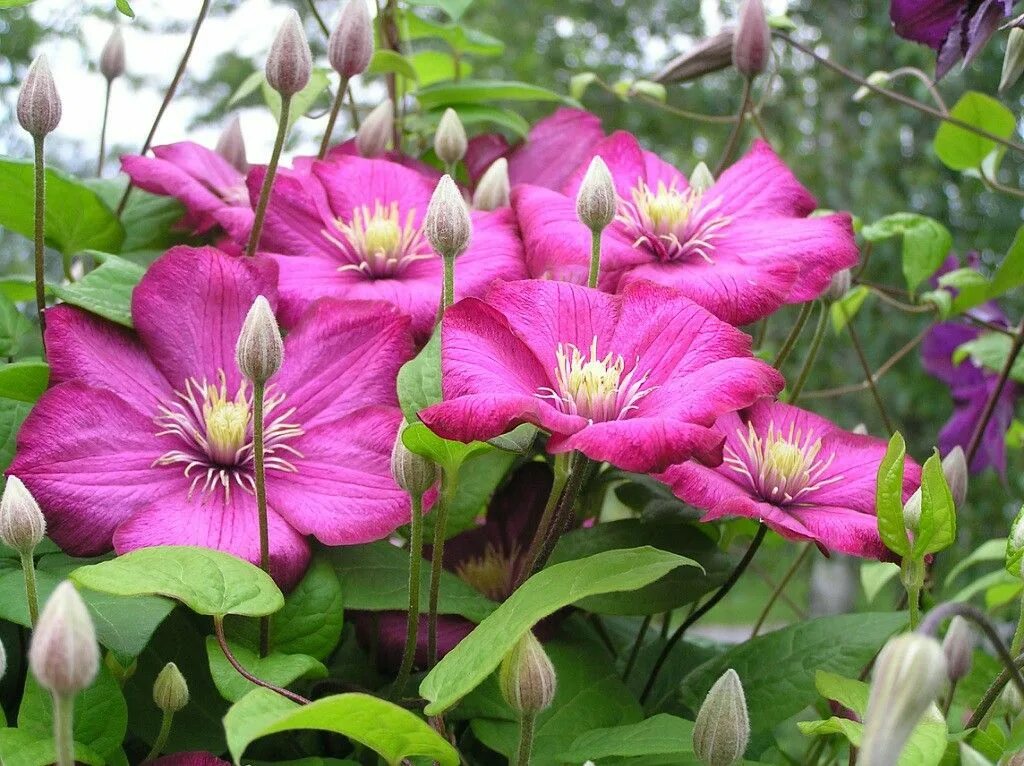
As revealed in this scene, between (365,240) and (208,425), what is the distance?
14 centimetres

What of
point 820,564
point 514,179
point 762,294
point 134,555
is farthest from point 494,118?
point 820,564

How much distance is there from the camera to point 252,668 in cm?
43

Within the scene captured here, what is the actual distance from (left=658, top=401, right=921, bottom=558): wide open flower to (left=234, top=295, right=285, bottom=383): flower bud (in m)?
0.17

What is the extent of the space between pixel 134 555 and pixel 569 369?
0.19m

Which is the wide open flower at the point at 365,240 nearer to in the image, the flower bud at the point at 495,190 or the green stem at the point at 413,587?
the flower bud at the point at 495,190

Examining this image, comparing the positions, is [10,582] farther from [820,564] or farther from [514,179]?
[820,564]

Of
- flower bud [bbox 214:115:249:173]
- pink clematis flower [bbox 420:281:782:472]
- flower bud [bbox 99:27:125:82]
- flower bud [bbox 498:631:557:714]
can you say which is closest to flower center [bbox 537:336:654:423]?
pink clematis flower [bbox 420:281:782:472]

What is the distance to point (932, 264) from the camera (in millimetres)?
746

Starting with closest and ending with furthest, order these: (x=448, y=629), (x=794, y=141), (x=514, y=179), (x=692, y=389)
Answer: (x=692, y=389) < (x=448, y=629) < (x=514, y=179) < (x=794, y=141)

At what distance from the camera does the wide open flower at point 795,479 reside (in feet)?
1.52

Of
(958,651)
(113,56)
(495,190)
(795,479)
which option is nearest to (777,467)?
(795,479)

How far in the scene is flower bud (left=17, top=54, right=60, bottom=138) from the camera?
0.51 m

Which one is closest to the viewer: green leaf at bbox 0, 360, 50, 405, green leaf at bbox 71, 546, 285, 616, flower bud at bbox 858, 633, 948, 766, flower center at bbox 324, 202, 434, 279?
flower bud at bbox 858, 633, 948, 766

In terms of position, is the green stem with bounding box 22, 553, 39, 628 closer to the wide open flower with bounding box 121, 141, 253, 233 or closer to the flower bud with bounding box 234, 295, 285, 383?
the flower bud with bounding box 234, 295, 285, 383
